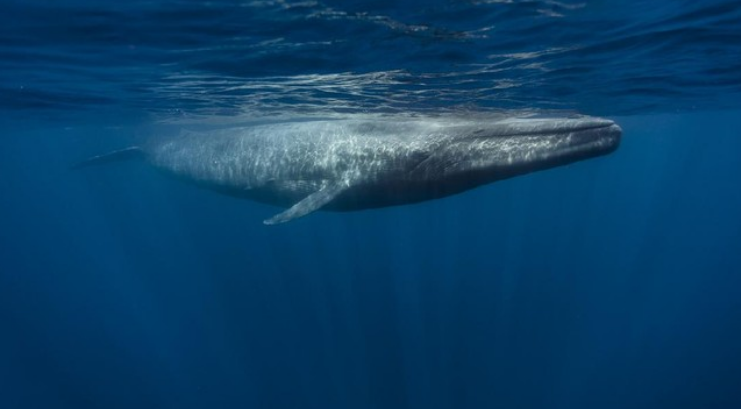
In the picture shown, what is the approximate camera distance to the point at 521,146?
Answer: 7309 mm

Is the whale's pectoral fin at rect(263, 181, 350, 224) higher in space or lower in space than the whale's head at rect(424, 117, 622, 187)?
lower

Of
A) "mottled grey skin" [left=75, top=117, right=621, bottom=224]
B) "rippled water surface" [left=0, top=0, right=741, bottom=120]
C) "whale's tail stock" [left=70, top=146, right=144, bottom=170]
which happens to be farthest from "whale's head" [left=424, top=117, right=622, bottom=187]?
"whale's tail stock" [left=70, top=146, right=144, bottom=170]

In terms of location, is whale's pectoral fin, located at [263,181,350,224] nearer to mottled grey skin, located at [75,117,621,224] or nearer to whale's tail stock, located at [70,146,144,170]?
mottled grey skin, located at [75,117,621,224]

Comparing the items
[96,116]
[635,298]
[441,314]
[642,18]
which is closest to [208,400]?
[441,314]

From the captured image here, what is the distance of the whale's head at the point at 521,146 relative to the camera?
697 centimetres

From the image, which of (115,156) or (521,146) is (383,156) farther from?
(115,156)

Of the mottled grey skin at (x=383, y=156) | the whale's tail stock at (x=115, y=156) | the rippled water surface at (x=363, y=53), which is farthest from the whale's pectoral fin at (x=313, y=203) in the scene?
the whale's tail stock at (x=115, y=156)

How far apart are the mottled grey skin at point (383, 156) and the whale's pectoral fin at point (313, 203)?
0.06 feet

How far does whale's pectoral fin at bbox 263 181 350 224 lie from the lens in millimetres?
8445

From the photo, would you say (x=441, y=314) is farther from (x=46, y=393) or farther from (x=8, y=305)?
(x=8, y=305)

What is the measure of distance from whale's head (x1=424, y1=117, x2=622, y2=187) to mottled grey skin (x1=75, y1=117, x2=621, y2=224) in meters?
0.01

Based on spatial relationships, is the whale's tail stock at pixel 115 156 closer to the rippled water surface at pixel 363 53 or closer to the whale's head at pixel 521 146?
the rippled water surface at pixel 363 53

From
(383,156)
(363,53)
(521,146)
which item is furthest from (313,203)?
(363,53)

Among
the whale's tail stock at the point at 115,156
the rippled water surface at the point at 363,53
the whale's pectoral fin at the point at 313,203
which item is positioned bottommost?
the whale's tail stock at the point at 115,156
